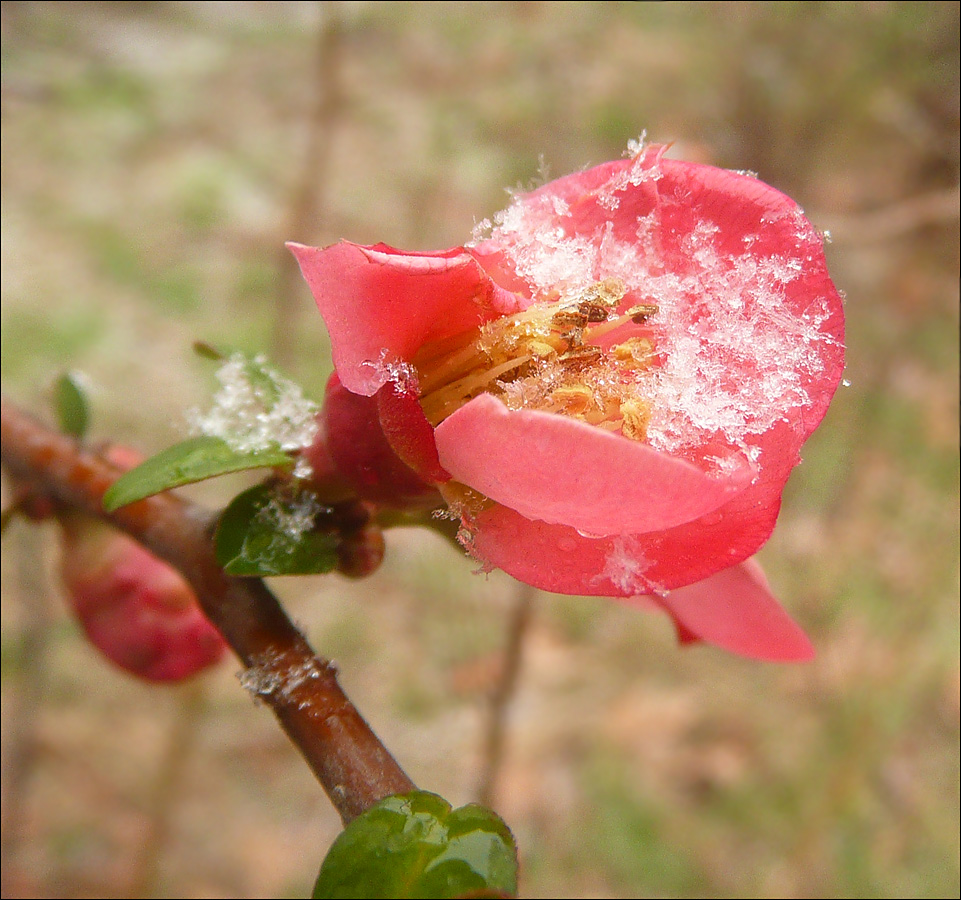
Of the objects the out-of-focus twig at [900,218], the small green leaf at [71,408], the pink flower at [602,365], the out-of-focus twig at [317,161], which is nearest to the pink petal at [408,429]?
the pink flower at [602,365]

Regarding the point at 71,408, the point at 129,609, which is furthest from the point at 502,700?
the point at 71,408

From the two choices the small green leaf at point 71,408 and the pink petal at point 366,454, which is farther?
the small green leaf at point 71,408

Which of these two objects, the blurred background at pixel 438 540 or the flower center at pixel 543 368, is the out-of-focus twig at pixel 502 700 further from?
the flower center at pixel 543 368

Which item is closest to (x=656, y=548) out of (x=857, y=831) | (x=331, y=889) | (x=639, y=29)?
(x=331, y=889)

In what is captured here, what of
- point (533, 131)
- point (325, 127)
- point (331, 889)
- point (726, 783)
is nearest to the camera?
point (331, 889)

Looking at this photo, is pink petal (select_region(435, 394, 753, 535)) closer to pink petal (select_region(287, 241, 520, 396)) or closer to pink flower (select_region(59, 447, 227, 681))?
pink petal (select_region(287, 241, 520, 396))

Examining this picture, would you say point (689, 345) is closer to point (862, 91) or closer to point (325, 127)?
point (325, 127)
